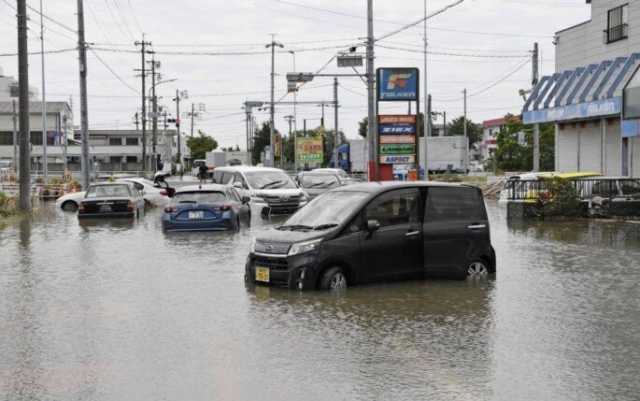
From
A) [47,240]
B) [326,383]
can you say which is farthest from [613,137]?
[326,383]

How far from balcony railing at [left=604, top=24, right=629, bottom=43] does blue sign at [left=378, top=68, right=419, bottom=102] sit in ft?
27.1

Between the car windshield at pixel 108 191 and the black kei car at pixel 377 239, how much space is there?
17092 millimetres

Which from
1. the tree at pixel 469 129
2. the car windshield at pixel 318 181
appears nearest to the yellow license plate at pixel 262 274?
the car windshield at pixel 318 181

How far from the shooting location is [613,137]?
37375 millimetres

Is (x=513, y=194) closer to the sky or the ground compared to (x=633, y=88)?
closer to the ground

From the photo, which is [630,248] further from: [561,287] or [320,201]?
[320,201]

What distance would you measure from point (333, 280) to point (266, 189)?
17.5 m

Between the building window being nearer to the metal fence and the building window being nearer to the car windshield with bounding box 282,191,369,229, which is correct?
the metal fence

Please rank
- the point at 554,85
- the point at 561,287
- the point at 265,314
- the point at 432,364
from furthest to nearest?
the point at 554,85
the point at 561,287
the point at 265,314
the point at 432,364

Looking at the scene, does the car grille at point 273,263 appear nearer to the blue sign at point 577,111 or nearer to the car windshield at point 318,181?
the car windshield at point 318,181

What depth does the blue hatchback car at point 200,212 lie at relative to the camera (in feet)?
75.0

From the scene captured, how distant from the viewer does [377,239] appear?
12.8m

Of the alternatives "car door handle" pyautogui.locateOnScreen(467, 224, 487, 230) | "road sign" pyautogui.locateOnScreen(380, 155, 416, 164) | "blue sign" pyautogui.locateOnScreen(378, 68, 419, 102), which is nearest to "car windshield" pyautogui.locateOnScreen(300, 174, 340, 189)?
"road sign" pyautogui.locateOnScreen(380, 155, 416, 164)

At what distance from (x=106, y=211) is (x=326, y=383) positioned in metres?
22.9
